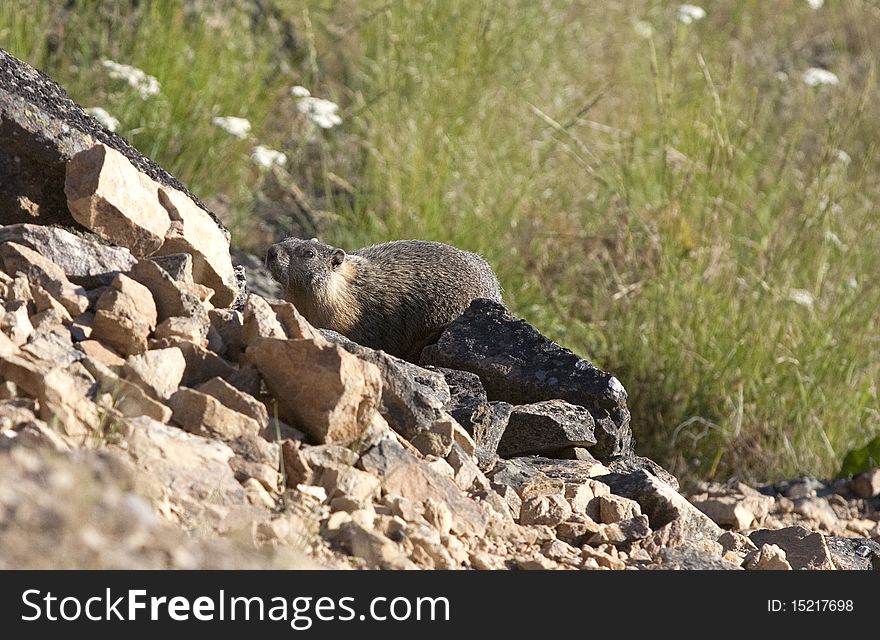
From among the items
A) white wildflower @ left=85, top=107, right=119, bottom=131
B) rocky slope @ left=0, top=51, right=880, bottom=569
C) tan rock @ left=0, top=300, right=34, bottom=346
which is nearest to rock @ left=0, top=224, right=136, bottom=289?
rocky slope @ left=0, top=51, right=880, bottom=569

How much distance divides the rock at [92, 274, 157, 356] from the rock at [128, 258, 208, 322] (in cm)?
12

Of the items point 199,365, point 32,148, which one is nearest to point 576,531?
point 199,365

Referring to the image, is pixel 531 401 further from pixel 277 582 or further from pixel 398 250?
pixel 277 582

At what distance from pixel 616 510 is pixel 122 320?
1.77 m

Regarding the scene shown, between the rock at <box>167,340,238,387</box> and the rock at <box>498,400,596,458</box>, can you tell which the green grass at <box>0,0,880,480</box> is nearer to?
the rock at <box>498,400,596,458</box>

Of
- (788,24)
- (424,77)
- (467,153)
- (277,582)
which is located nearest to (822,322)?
(467,153)

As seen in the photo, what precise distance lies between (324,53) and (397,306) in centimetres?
387

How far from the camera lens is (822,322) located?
7.34m

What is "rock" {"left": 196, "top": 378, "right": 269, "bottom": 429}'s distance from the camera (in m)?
3.85

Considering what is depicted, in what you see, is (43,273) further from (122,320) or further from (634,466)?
(634,466)

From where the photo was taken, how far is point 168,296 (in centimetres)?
419

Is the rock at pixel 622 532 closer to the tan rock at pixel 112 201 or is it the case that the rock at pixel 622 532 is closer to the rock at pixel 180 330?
the rock at pixel 180 330

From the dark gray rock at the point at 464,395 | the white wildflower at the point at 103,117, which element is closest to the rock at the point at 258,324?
the dark gray rock at the point at 464,395

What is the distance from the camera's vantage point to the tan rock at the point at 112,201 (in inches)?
177
